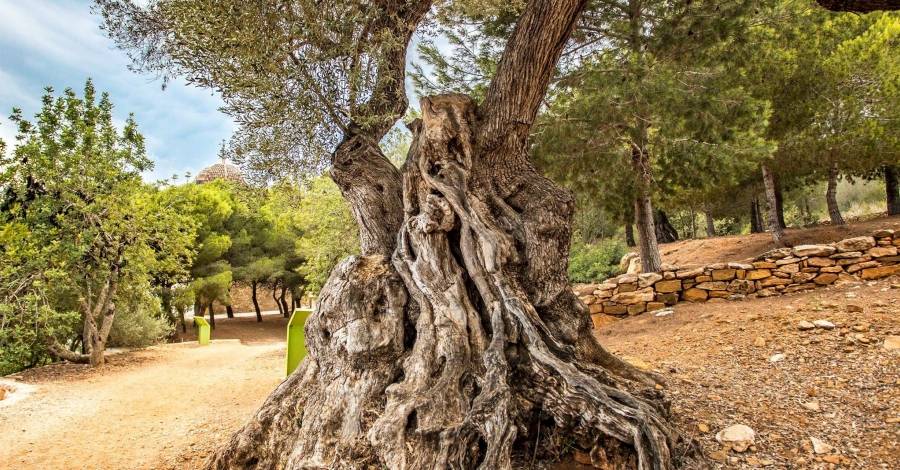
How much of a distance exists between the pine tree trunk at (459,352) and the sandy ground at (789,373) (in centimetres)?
64

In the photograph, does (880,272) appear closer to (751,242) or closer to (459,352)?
(751,242)

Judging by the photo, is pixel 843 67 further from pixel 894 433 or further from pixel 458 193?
pixel 458 193

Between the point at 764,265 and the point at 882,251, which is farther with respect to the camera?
the point at 764,265

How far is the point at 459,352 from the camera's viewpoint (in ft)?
10.1

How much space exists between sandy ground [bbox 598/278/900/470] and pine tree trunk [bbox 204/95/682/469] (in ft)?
2.11

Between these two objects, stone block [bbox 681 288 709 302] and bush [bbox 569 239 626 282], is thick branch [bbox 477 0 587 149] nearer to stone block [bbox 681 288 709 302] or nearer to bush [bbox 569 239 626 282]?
stone block [bbox 681 288 709 302]

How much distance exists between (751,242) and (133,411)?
14.7 m

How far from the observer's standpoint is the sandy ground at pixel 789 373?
9.70ft

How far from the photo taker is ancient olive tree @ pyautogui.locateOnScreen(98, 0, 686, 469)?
2.72m

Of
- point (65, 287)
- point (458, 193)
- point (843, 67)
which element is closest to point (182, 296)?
point (65, 287)

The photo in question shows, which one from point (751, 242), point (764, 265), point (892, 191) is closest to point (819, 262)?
point (764, 265)

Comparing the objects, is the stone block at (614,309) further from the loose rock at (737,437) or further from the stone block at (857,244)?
the loose rock at (737,437)

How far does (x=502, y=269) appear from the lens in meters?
3.49

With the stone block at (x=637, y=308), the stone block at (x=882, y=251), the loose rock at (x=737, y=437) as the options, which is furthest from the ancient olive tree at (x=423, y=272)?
the stone block at (x=882, y=251)
